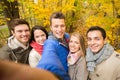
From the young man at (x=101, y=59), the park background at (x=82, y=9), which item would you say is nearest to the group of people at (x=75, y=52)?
the young man at (x=101, y=59)

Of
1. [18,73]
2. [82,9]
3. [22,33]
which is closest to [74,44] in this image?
[22,33]

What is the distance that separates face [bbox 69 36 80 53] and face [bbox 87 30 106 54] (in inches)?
6.9

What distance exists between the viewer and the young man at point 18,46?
10.9 feet

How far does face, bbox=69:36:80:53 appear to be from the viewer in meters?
3.40

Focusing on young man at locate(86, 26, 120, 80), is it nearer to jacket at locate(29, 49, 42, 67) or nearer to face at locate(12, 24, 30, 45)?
jacket at locate(29, 49, 42, 67)

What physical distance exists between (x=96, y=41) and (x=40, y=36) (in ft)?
2.72

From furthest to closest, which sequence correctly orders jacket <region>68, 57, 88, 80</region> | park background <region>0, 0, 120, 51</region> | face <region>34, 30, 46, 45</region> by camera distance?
1. park background <region>0, 0, 120, 51</region>
2. face <region>34, 30, 46, 45</region>
3. jacket <region>68, 57, 88, 80</region>

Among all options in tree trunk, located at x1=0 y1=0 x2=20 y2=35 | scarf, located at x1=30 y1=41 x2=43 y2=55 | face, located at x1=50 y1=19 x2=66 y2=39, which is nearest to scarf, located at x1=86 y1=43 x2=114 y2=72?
face, located at x1=50 y1=19 x2=66 y2=39

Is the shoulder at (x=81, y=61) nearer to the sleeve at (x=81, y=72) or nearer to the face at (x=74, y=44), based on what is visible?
the sleeve at (x=81, y=72)

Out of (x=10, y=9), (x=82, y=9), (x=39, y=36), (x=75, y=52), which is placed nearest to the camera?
(x=75, y=52)

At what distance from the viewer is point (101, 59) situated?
3395mm

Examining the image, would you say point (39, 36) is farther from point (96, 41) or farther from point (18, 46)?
point (96, 41)

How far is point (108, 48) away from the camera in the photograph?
3443 mm

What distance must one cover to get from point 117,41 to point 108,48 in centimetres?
617
